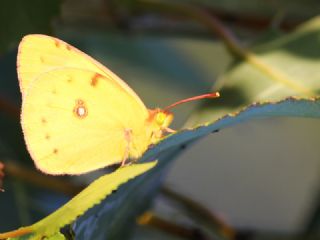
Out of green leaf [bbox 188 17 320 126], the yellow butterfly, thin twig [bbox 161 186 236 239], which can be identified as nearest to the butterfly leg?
the yellow butterfly

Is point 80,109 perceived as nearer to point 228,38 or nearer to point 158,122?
point 158,122

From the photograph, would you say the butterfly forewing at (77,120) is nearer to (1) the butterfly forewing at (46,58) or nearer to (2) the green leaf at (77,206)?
(1) the butterfly forewing at (46,58)

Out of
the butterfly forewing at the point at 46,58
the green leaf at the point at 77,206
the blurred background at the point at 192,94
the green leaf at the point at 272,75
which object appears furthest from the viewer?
the blurred background at the point at 192,94

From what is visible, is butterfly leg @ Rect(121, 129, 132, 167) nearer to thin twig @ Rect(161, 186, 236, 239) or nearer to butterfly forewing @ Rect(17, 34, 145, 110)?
butterfly forewing @ Rect(17, 34, 145, 110)

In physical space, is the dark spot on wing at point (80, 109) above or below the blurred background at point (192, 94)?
below

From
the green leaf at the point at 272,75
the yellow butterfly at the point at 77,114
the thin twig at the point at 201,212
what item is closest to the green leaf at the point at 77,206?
the yellow butterfly at the point at 77,114

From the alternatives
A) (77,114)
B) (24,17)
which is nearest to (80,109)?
(77,114)

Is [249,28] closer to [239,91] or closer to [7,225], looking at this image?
[239,91]
